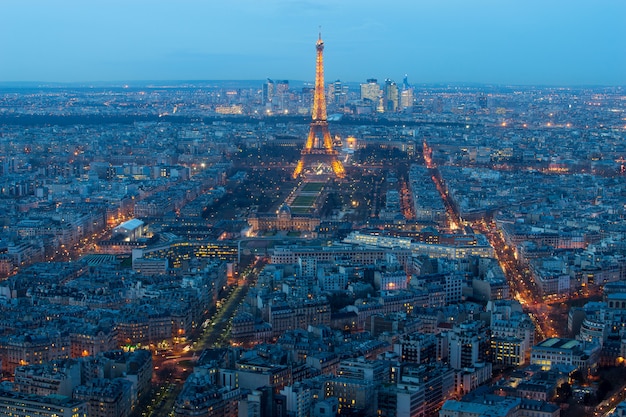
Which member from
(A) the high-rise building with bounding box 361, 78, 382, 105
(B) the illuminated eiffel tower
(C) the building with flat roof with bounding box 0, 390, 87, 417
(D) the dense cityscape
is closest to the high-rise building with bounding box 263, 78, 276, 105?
(A) the high-rise building with bounding box 361, 78, 382, 105

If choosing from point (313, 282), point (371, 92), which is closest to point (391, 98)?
point (371, 92)

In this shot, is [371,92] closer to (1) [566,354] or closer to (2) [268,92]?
(2) [268,92]

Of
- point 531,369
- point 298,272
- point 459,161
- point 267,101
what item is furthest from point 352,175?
point 267,101

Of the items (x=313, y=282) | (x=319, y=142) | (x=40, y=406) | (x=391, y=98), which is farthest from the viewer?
(x=391, y=98)

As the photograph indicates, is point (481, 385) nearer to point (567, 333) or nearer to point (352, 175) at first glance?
A: point (567, 333)

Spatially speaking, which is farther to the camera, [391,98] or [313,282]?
[391,98]

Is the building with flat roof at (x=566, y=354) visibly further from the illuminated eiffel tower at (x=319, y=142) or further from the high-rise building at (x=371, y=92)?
the high-rise building at (x=371, y=92)
